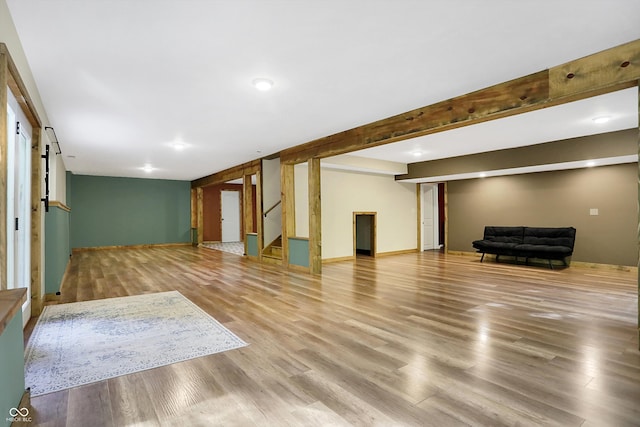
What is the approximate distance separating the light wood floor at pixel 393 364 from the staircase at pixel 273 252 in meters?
2.26

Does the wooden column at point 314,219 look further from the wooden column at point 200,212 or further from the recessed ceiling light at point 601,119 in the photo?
the wooden column at point 200,212

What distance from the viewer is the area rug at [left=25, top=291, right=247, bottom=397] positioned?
7.58 ft

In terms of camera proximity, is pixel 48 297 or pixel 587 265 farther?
pixel 587 265

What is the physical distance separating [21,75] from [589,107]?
5.84 metres

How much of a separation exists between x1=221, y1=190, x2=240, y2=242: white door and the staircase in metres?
5.81

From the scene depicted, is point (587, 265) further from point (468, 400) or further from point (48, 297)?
point (48, 297)

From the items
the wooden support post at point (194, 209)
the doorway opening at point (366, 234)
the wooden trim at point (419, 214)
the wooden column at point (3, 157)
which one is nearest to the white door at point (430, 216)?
the wooden trim at point (419, 214)

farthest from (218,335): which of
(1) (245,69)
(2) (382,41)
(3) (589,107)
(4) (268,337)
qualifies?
(3) (589,107)

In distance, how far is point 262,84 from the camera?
3307 mm

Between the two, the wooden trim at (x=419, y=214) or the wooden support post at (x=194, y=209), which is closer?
the wooden trim at (x=419, y=214)

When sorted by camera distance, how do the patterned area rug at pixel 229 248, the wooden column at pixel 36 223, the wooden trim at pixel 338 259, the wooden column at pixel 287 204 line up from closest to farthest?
the wooden column at pixel 36 223
the wooden column at pixel 287 204
the wooden trim at pixel 338 259
the patterned area rug at pixel 229 248

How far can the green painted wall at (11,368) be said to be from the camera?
1449 millimetres

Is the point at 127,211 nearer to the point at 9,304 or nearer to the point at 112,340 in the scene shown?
the point at 112,340

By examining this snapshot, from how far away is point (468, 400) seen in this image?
1.93 meters
